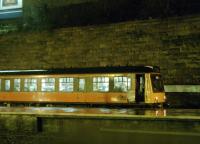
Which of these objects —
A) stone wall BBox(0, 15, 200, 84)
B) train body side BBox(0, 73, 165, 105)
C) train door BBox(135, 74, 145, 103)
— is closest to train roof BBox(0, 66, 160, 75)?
train body side BBox(0, 73, 165, 105)

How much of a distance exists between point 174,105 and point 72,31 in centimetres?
825

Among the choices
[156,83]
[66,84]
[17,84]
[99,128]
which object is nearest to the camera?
[99,128]

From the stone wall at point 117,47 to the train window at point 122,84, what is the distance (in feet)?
13.7

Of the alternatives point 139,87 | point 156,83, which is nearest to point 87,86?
point 139,87

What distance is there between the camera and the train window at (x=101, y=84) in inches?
919

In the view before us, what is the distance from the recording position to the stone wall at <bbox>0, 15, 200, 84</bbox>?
2573 cm

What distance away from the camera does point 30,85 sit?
25.8 m

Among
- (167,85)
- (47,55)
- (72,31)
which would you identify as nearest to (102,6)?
(72,31)

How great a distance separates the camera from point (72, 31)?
3025 centimetres

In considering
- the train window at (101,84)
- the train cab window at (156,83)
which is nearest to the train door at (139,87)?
the train cab window at (156,83)

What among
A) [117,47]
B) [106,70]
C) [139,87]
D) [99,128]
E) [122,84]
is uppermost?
[117,47]

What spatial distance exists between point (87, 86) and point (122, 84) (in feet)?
6.01

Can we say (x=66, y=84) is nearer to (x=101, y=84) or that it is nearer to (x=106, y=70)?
(x=101, y=84)

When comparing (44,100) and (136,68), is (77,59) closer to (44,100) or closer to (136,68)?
(44,100)
